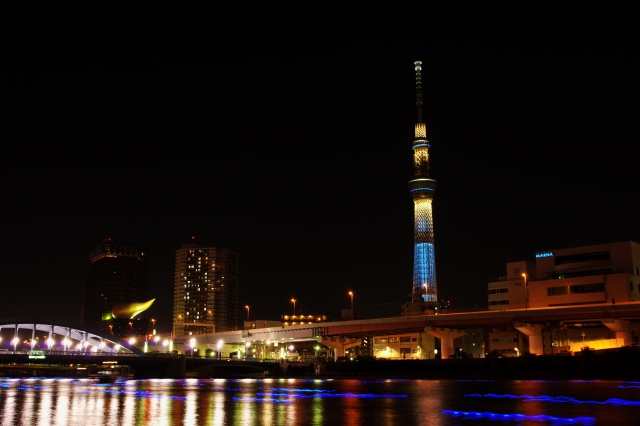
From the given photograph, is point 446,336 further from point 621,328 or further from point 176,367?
point 176,367

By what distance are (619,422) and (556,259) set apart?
9013cm

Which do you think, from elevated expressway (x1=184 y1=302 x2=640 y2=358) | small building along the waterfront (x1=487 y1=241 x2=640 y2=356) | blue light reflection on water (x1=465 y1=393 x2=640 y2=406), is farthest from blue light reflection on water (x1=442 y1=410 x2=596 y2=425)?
small building along the waterfront (x1=487 y1=241 x2=640 y2=356)

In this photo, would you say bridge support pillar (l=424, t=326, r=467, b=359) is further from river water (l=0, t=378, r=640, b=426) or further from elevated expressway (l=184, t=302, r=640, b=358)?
river water (l=0, t=378, r=640, b=426)

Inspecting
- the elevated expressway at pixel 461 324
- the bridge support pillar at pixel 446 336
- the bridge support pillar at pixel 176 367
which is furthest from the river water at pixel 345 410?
the bridge support pillar at pixel 176 367

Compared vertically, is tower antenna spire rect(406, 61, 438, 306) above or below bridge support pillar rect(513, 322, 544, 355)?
above

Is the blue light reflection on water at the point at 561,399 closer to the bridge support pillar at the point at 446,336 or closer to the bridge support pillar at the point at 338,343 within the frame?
the bridge support pillar at the point at 446,336

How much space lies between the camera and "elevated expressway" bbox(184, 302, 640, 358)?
288 feet

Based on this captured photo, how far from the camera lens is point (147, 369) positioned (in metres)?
118

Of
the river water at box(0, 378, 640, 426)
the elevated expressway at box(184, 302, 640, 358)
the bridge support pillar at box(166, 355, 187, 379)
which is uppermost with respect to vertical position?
the elevated expressway at box(184, 302, 640, 358)

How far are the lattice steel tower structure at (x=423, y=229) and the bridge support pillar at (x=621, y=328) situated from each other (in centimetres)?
9015

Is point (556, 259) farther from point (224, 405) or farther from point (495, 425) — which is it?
point (495, 425)

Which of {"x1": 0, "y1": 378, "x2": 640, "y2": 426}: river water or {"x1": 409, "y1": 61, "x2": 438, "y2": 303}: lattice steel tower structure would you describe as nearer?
{"x1": 0, "y1": 378, "x2": 640, "y2": 426}: river water

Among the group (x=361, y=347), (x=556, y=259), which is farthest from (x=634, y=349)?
(x=361, y=347)

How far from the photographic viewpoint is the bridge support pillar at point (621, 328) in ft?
288
